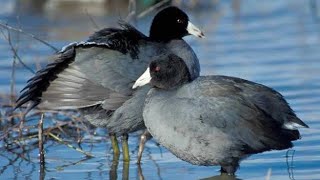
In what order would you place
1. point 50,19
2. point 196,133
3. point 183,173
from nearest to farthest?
point 196,133 < point 183,173 < point 50,19

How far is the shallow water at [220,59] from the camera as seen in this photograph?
8078mm

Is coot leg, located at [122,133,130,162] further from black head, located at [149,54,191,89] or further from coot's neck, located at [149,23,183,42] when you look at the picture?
black head, located at [149,54,191,89]

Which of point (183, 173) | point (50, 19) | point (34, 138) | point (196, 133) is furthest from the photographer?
point (50, 19)

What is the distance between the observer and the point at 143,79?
7566mm

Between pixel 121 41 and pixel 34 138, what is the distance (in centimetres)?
150

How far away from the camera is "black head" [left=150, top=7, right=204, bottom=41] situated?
8805 mm

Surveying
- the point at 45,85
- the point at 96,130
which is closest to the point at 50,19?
the point at 96,130

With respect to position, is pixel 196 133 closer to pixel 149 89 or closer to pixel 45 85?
pixel 149 89

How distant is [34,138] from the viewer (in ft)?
30.2

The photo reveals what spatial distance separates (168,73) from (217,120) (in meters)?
0.58

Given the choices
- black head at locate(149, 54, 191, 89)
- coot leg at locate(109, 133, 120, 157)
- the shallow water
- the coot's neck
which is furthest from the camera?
the coot's neck

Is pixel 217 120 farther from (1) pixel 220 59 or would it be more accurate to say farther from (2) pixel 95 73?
(1) pixel 220 59

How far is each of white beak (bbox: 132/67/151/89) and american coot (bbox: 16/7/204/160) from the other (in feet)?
1.79

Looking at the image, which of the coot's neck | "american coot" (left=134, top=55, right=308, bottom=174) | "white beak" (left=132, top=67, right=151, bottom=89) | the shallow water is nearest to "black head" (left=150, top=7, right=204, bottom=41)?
the coot's neck
